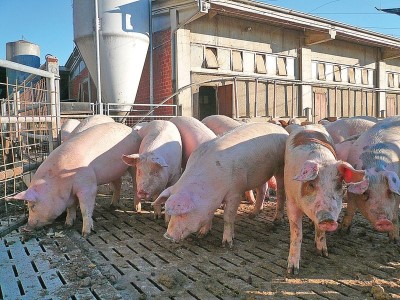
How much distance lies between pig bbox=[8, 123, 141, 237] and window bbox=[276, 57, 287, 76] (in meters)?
9.51

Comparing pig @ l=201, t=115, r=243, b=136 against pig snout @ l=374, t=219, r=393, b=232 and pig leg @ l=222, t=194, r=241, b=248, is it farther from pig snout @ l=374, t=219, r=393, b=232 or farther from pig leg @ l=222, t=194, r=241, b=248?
pig snout @ l=374, t=219, r=393, b=232

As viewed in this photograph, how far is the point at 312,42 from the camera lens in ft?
46.0

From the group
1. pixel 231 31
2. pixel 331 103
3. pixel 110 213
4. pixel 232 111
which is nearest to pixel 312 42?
pixel 331 103

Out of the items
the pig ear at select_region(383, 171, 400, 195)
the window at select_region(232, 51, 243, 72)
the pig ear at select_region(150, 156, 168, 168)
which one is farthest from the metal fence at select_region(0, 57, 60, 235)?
the window at select_region(232, 51, 243, 72)

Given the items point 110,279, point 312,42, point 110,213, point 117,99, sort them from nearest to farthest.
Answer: point 110,279
point 110,213
point 117,99
point 312,42

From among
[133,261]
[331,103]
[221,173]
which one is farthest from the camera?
[331,103]

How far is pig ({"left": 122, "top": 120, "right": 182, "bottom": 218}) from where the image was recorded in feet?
15.8

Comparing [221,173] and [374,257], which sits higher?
[221,173]

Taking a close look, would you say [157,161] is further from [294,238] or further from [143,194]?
[294,238]

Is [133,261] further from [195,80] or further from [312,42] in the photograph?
[312,42]

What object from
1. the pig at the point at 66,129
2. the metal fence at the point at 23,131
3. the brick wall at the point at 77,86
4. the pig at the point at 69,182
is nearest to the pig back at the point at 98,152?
the pig at the point at 69,182

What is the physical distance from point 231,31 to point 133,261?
379 inches

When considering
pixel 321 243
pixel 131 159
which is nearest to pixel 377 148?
pixel 321 243

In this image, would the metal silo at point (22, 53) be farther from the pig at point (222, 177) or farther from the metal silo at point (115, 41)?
the pig at point (222, 177)
